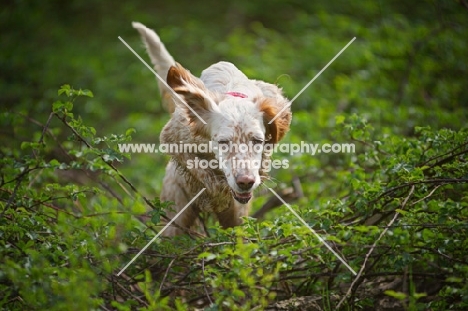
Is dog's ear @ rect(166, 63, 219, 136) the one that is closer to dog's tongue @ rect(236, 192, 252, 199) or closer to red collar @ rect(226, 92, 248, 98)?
red collar @ rect(226, 92, 248, 98)

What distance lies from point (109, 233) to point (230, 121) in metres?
0.98

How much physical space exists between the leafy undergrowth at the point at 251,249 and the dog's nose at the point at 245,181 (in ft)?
0.76

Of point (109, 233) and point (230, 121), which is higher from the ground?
point (230, 121)

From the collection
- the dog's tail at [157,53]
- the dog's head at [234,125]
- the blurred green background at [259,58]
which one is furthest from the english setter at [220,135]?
the blurred green background at [259,58]

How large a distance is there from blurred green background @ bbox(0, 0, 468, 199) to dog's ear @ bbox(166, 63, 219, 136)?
5.40ft

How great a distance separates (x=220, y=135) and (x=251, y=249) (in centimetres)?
85

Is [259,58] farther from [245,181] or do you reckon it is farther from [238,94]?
[245,181]

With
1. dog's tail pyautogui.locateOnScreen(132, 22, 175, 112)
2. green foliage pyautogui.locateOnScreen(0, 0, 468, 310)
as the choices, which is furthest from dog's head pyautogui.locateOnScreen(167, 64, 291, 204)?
dog's tail pyautogui.locateOnScreen(132, 22, 175, 112)

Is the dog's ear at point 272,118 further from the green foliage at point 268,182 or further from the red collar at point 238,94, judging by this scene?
the green foliage at point 268,182

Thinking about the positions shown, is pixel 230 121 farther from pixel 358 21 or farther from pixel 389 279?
pixel 358 21

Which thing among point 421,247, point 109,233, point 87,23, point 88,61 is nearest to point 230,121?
point 109,233

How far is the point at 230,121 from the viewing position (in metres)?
3.59

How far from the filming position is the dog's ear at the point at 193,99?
3.72 meters

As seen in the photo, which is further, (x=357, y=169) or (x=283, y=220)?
(x=357, y=169)
